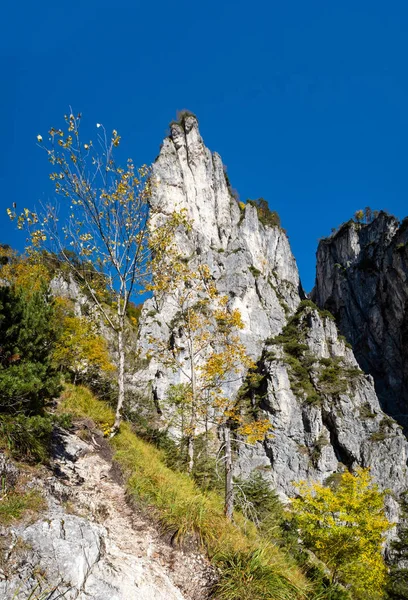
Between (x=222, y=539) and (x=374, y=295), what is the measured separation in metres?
75.4

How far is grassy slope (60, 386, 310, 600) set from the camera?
4.21 m

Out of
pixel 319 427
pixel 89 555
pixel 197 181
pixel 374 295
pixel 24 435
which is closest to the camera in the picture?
pixel 89 555

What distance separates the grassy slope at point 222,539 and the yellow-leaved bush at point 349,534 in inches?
258

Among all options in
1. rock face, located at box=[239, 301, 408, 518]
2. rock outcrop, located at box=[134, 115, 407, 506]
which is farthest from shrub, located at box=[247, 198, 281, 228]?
rock face, located at box=[239, 301, 408, 518]

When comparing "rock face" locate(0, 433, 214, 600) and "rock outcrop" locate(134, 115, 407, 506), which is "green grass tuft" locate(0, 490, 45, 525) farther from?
"rock outcrop" locate(134, 115, 407, 506)

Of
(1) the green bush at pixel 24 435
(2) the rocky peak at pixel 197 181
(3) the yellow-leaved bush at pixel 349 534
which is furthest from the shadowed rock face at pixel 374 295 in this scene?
(1) the green bush at pixel 24 435

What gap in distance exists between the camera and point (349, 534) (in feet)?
39.1

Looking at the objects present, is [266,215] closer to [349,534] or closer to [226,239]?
[226,239]

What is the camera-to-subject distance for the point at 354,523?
521 inches

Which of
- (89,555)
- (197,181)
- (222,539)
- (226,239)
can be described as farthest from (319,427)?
(197,181)

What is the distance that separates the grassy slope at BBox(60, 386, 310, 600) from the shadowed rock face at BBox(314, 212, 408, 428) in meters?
64.4

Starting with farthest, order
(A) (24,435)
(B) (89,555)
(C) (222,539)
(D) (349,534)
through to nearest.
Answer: (D) (349,534)
(A) (24,435)
(C) (222,539)
(B) (89,555)

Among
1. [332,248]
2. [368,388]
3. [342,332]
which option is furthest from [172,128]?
[368,388]

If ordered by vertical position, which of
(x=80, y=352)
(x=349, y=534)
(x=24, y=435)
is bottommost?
(x=24, y=435)
